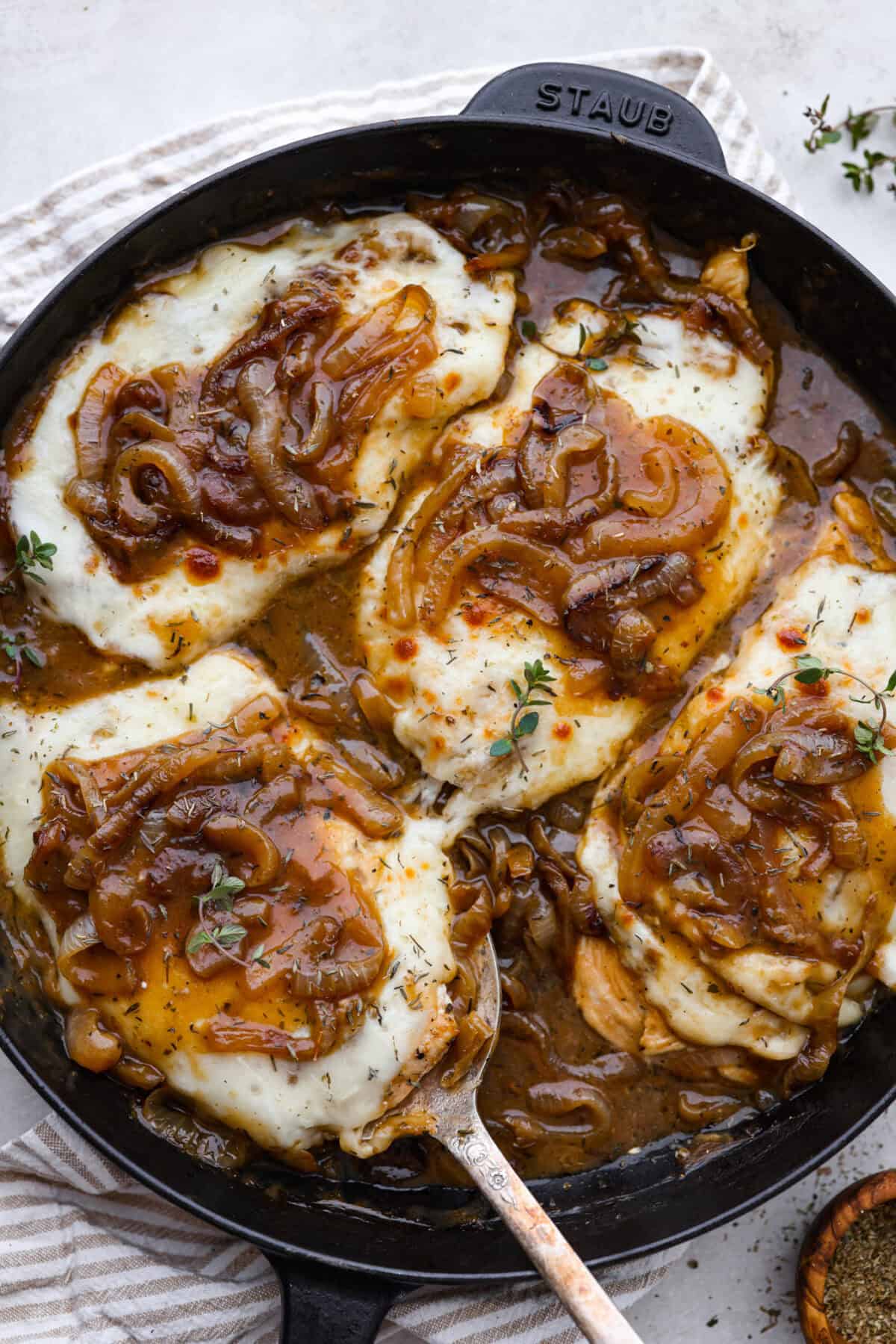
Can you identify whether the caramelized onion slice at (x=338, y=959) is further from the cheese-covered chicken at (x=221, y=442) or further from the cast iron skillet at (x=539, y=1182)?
the cheese-covered chicken at (x=221, y=442)

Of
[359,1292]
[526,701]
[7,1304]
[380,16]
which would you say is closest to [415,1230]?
[359,1292]


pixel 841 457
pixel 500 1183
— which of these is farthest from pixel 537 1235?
pixel 841 457

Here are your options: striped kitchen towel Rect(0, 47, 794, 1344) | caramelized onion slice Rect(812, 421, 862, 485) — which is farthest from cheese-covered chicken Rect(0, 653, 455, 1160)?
caramelized onion slice Rect(812, 421, 862, 485)

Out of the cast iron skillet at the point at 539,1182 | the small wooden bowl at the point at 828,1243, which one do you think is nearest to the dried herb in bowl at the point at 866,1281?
the small wooden bowl at the point at 828,1243

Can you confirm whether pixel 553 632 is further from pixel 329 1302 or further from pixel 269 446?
pixel 329 1302

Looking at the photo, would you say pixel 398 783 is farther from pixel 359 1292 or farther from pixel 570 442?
pixel 359 1292

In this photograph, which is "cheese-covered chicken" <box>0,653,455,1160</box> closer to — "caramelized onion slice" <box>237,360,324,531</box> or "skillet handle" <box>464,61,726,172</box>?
"caramelized onion slice" <box>237,360,324,531</box>
